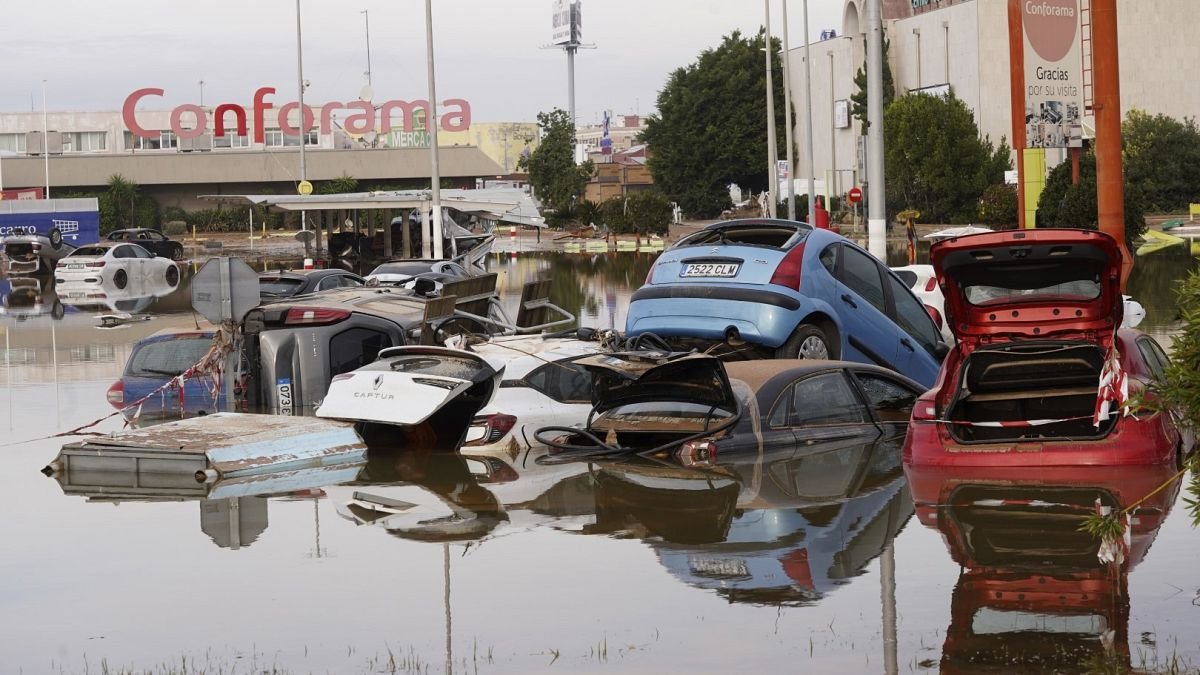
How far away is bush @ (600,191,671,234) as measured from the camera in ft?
231

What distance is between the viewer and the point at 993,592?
27.4 ft

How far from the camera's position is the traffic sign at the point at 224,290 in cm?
1462

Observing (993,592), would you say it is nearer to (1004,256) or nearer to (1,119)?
(1004,256)

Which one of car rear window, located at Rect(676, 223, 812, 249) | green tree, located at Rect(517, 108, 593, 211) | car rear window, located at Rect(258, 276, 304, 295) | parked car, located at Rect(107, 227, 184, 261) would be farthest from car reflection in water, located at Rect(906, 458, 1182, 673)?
green tree, located at Rect(517, 108, 593, 211)

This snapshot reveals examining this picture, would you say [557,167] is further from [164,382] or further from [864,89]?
[164,382]

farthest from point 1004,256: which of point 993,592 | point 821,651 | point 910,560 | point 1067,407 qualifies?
point 821,651

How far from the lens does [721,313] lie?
14.8m

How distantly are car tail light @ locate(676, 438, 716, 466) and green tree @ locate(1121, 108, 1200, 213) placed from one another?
60.3m

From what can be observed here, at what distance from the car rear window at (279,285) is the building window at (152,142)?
7792 cm

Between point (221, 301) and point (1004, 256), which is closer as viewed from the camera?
point (1004, 256)

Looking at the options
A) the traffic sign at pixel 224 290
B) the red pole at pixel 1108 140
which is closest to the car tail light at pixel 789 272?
the traffic sign at pixel 224 290

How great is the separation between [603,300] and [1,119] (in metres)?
82.6

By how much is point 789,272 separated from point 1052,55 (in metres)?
19.8

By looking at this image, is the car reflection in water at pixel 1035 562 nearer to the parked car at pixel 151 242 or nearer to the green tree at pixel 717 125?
the parked car at pixel 151 242
